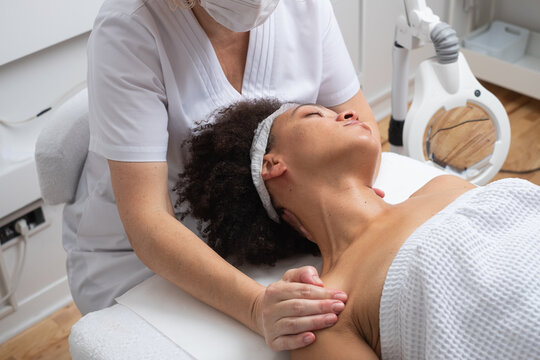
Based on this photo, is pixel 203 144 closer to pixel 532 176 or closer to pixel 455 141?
pixel 455 141

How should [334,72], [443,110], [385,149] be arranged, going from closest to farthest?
[334,72]
[443,110]
[385,149]

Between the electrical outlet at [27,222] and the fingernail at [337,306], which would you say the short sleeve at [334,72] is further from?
the electrical outlet at [27,222]

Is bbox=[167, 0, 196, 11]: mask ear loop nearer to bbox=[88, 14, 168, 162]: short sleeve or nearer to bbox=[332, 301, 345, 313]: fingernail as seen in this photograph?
bbox=[88, 14, 168, 162]: short sleeve

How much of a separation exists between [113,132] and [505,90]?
2.52 meters

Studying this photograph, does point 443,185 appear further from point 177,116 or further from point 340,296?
point 177,116

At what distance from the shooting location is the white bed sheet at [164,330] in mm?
1155

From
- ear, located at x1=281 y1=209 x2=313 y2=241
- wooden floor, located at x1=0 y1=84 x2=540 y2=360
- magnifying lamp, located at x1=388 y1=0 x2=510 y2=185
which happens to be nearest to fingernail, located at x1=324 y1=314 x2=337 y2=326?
ear, located at x1=281 y1=209 x2=313 y2=241

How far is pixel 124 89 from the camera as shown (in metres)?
1.24

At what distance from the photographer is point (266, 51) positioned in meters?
1.46

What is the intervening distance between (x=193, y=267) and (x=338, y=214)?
305mm

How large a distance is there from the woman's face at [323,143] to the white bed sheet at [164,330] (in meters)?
0.22

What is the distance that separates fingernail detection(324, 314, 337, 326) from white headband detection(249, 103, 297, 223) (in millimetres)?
325

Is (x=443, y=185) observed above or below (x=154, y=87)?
below

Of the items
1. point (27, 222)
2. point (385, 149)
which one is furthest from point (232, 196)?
point (385, 149)
